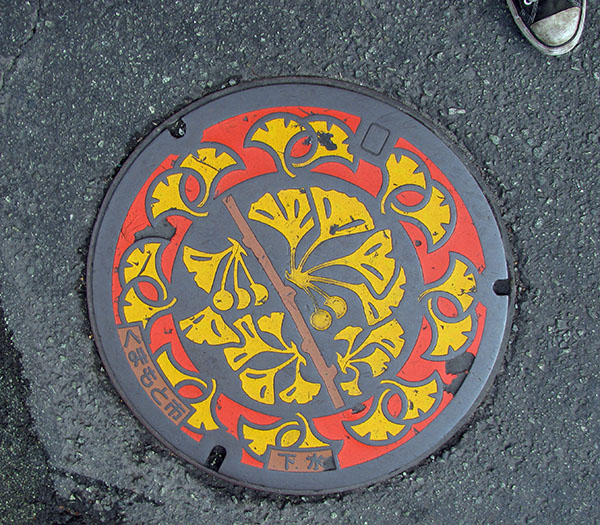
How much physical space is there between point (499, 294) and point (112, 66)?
55.4 inches

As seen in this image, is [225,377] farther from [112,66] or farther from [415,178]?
[112,66]

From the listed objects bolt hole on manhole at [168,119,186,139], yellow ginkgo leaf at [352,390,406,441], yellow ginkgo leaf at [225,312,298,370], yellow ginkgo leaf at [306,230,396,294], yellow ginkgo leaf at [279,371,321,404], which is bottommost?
yellow ginkgo leaf at [352,390,406,441]

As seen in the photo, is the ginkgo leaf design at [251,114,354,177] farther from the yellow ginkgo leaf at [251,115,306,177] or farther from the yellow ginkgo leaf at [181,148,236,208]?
the yellow ginkgo leaf at [181,148,236,208]

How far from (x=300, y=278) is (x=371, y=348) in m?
0.30

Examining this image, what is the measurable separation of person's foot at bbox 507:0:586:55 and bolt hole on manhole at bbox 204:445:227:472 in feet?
5.25

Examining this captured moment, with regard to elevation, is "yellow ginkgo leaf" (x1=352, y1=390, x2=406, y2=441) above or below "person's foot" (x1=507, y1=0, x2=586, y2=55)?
below

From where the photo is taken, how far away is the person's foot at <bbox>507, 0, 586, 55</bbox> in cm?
157

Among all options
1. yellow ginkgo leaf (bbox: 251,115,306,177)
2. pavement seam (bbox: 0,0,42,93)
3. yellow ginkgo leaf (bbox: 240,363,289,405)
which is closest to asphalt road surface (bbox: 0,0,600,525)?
pavement seam (bbox: 0,0,42,93)

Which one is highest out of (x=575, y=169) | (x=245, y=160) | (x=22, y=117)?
(x=22, y=117)

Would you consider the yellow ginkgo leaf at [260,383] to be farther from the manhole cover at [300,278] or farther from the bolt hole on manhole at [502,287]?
the bolt hole on manhole at [502,287]

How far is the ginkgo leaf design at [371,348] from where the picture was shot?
1.57 metres

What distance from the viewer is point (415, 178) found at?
5.16ft

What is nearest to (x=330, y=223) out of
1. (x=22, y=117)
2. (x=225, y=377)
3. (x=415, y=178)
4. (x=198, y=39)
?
(x=415, y=178)

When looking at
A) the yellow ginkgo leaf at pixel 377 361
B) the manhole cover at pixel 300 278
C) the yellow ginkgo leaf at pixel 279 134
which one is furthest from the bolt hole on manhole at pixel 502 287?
the yellow ginkgo leaf at pixel 279 134
